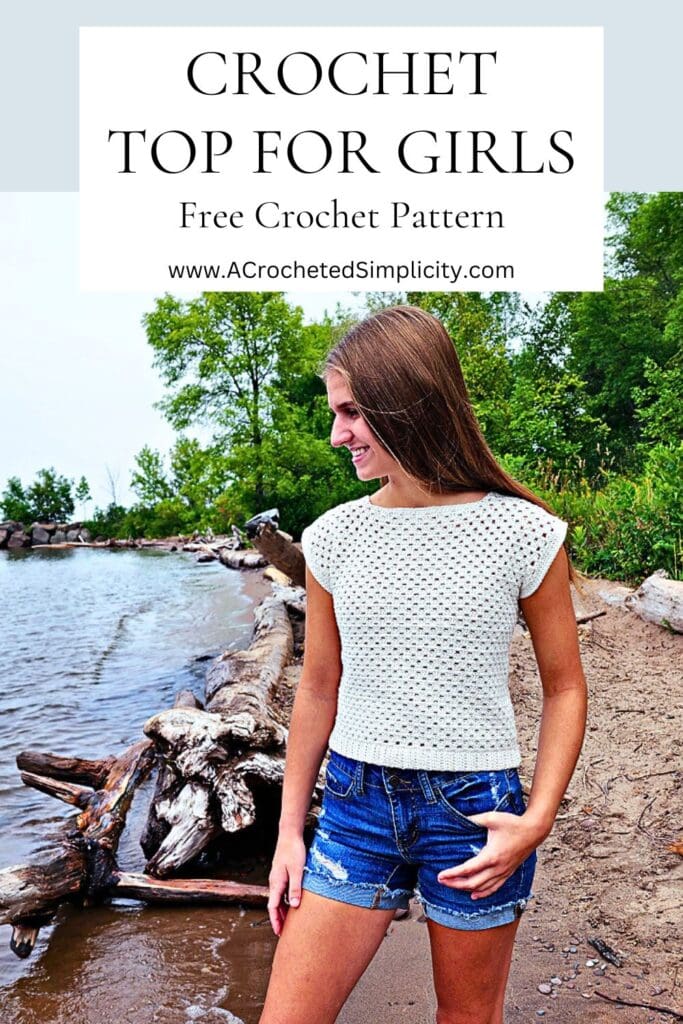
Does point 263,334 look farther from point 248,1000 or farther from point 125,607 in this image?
point 248,1000

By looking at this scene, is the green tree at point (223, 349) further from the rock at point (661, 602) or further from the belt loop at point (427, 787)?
the belt loop at point (427, 787)

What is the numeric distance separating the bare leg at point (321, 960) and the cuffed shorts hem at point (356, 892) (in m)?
0.01

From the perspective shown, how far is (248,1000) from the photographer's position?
2959 millimetres

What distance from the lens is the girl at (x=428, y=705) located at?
1.62 metres

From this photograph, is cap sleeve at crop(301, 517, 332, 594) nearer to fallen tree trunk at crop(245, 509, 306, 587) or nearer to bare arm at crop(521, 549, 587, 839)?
bare arm at crop(521, 549, 587, 839)

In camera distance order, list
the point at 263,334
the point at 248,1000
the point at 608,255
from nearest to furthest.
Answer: the point at 248,1000 < the point at 263,334 < the point at 608,255

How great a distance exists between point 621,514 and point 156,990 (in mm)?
7954

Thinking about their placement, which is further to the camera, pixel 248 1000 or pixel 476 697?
pixel 248 1000

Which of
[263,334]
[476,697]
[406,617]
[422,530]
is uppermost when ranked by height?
[263,334]

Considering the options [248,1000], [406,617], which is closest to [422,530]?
[406,617]

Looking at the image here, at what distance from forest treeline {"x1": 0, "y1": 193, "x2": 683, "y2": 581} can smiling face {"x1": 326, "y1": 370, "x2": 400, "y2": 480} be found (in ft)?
34.0

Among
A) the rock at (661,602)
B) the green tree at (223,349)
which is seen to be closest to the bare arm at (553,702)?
the rock at (661,602)

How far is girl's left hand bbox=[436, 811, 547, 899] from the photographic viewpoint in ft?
5.13

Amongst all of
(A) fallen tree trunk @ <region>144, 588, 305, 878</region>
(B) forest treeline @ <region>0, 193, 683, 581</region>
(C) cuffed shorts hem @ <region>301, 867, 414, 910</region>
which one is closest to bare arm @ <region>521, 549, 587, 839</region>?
(C) cuffed shorts hem @ <region>301, 867, 414, 910</region>
